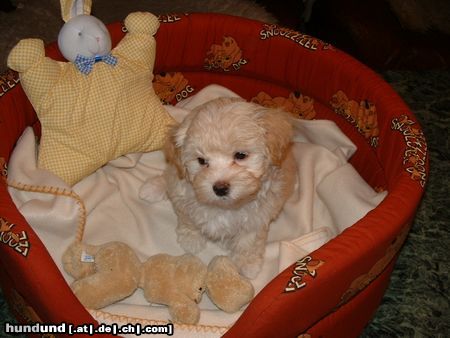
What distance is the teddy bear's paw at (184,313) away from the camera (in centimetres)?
243

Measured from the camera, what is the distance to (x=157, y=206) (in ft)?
10.3

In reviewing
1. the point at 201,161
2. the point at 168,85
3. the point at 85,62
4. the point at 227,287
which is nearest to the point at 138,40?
the point at 85,62

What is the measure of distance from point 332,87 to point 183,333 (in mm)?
1803

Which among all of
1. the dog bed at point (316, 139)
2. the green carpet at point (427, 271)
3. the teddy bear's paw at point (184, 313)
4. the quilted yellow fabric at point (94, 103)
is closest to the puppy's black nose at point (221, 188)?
the dog bed at point (316, 139)

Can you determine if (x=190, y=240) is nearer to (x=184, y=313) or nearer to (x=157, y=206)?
(x=157, y=206)

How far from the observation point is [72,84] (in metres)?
2.94

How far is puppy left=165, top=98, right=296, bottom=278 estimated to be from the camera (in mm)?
2275

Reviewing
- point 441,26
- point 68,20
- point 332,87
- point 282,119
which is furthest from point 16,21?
point 441,26

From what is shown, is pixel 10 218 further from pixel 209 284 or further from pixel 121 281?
pixel 209 284

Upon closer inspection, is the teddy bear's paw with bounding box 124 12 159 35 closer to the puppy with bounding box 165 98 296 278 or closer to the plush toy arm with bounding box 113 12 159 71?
the plush toy arm with bounding box 113 12 159 71

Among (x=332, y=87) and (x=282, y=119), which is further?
(x=332, y=87)

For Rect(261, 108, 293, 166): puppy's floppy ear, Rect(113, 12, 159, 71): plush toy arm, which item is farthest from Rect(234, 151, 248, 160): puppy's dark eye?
Rect(113, 12, 159, 71): plush toy arm

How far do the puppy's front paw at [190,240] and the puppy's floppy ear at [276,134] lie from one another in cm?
70

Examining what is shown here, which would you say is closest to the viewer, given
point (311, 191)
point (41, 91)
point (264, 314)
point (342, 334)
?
point (264, 314)
